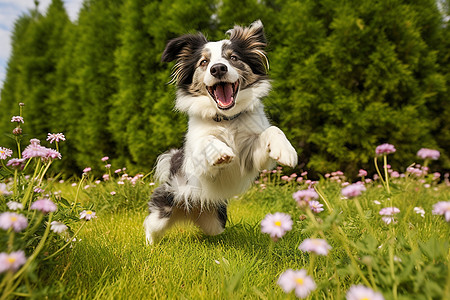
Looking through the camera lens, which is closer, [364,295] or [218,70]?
[364,295]

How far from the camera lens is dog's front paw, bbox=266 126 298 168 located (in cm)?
194

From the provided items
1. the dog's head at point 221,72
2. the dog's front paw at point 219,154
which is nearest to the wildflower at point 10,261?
the dog's front paw at point 219,154

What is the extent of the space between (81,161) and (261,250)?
22.2ft

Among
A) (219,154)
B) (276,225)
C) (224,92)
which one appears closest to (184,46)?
(224,92)

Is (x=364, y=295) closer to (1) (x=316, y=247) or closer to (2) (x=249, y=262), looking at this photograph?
(1) (x=316, y=247)

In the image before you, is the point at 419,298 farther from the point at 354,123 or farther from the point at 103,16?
the point at 103,16

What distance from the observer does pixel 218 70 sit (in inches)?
95.0

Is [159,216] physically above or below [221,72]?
below

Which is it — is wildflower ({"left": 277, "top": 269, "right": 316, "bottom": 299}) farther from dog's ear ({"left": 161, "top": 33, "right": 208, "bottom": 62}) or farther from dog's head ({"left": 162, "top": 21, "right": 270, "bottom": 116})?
dog's ear ({"left": 161, "top": 33, "right": 208, "bottom": 62})

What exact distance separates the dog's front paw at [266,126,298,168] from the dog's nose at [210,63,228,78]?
61 centimetres

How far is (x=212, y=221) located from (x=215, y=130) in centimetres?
94

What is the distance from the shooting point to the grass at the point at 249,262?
4.02ft

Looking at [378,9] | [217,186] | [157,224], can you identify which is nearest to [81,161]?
[157,224]

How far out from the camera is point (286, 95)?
5.75 metres
